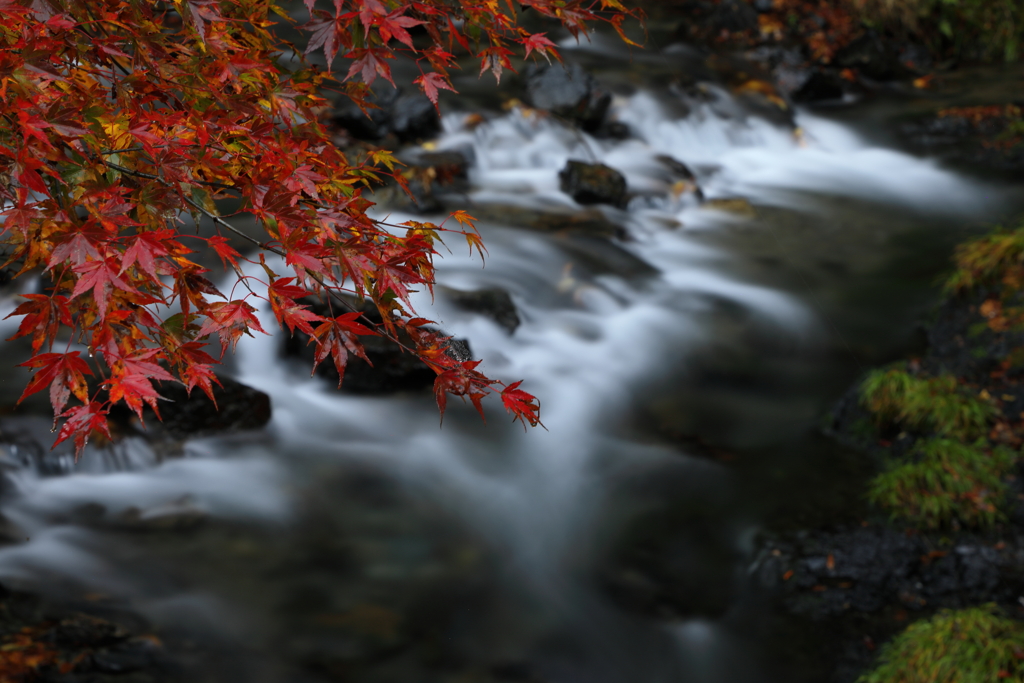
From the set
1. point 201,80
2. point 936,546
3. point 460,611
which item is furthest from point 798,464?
point 201,80

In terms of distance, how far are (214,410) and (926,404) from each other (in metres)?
4.40

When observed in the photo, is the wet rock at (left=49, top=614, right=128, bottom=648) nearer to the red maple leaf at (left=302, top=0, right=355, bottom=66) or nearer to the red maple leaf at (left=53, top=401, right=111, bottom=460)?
the red maple leaf at (left=53, top=401, right=111, bottom=460)

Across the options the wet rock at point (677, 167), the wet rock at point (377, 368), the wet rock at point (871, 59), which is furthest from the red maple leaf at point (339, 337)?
the wet rock at point (871, 59)

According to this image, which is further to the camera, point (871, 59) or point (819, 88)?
point (871, 59)

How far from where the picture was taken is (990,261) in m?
5.73

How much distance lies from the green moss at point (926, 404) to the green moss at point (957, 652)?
141 centimetres

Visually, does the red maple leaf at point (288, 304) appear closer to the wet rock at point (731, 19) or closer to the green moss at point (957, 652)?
the green moss at point (957, 652)

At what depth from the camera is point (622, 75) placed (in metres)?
10.9

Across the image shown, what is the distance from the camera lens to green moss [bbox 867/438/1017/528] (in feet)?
14.1

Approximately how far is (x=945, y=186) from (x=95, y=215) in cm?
953

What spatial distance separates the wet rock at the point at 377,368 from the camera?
5504 millimetres

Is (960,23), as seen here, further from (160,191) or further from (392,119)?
(160,191)

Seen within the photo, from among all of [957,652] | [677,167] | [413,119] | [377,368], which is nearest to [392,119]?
[413,119]

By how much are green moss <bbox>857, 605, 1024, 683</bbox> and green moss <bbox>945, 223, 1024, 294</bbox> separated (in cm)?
295
